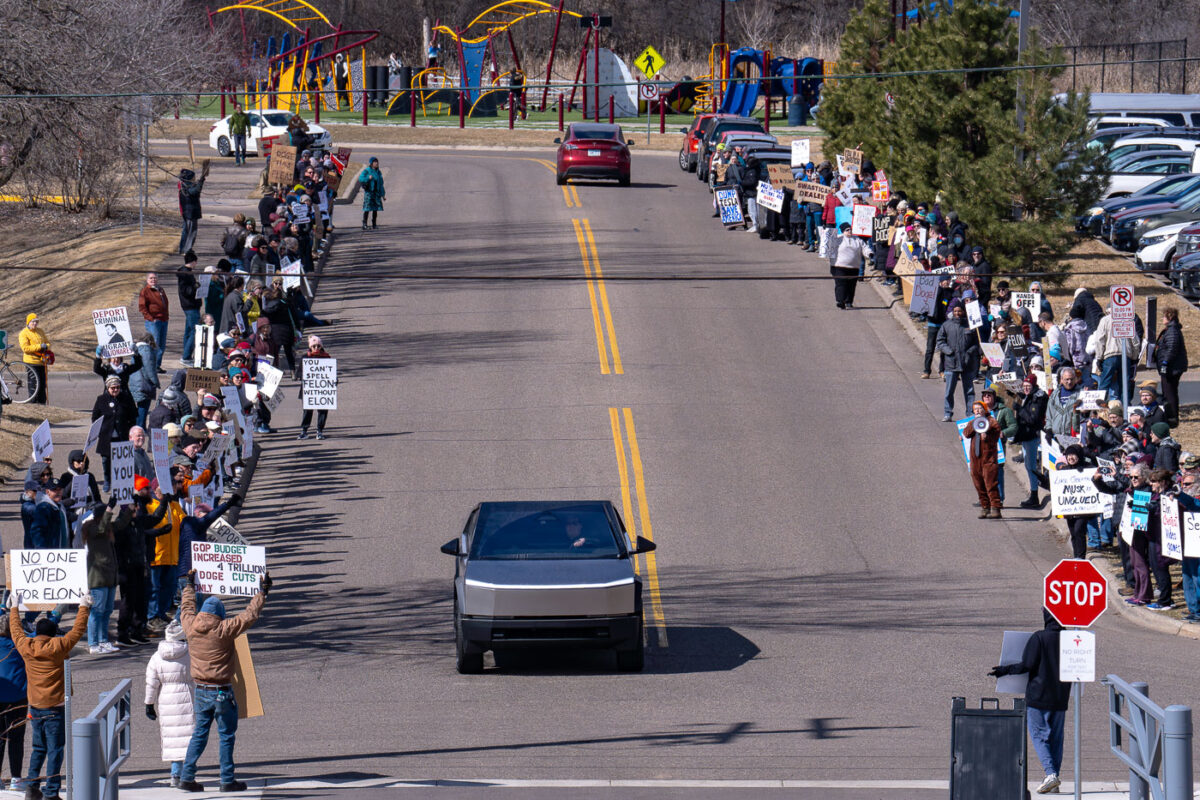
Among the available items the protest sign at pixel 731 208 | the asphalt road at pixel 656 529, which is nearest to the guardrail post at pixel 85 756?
the asphalt road at pixel 656 529

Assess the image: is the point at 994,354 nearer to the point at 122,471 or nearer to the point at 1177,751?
the point at 122,471

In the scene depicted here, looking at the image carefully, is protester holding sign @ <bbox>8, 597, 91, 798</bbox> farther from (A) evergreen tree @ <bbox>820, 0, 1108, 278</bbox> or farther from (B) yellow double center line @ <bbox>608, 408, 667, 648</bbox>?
(A) evergreen tree @ <bbox>820, 0, 1108, 278</bbox>

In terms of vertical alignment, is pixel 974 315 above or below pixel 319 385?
above

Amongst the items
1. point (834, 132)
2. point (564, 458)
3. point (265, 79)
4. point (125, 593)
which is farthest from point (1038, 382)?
point (265, 79)

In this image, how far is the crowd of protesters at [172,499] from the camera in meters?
11.9

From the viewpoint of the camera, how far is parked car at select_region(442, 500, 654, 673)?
48.9ft

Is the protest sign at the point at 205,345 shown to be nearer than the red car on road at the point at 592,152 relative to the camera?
Yes

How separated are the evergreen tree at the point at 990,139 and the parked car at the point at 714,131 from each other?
30.1 ft

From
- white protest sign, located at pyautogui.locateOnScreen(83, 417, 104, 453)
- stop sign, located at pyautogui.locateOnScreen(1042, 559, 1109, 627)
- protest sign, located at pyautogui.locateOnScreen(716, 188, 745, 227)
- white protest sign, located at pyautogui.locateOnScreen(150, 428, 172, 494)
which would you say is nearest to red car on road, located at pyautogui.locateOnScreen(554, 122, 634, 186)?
protest sign, located at pyautogui.locateOnScreen(716, 188, 745, 227)

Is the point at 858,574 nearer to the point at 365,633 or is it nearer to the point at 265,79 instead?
the point at 365,633

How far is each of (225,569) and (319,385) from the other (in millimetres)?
10644

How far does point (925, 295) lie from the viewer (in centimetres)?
2705

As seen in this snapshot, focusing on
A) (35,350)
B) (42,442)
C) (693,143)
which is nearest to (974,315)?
(42,442)

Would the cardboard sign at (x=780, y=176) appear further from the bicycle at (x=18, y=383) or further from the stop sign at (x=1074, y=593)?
the stop sign at (x=1074, y=593)
